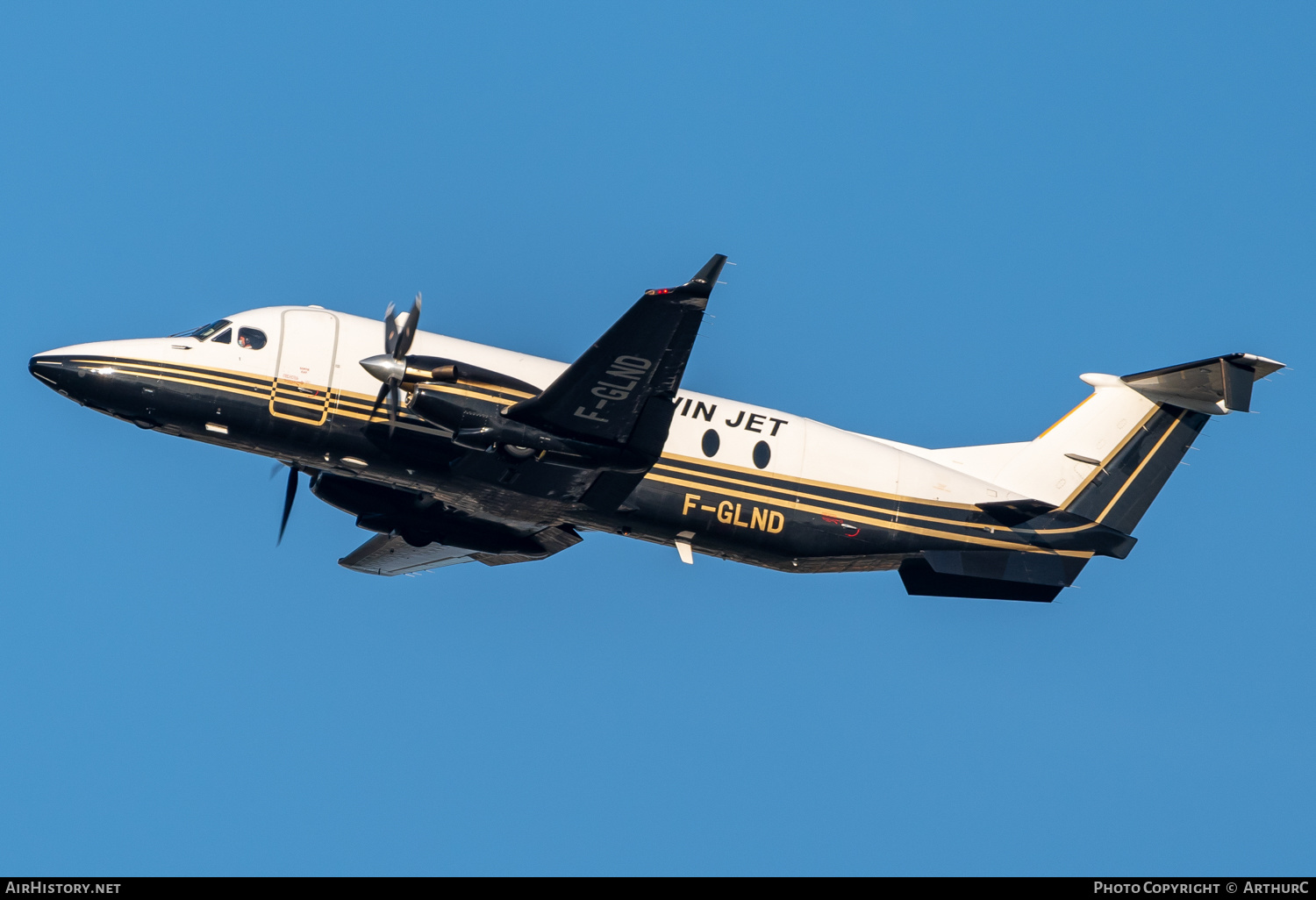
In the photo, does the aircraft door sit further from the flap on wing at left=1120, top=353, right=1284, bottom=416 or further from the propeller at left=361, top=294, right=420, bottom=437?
the flap on wing at left=1120, top=353, right=1284, bottom=416

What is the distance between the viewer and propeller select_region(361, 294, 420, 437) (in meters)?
23.1

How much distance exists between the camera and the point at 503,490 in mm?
25219

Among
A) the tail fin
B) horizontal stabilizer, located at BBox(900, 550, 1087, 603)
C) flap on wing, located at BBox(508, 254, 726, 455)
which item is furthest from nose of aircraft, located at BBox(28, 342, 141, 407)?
the tail fin

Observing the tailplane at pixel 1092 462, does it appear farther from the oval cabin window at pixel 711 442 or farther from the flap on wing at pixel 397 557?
the flap on wing at pixel 397 557

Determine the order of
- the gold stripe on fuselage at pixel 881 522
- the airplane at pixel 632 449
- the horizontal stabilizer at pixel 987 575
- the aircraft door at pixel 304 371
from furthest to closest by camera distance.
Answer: the horizontal stabilizer at pixel 987 575 → the gold stripe on fuselage at pixel 881 522 → the aircraft door at pixel 304 371 → the airplane at pixel 632 449

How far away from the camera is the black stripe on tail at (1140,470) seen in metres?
28.8

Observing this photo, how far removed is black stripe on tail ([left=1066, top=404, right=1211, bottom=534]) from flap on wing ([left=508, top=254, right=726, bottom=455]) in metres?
10.5

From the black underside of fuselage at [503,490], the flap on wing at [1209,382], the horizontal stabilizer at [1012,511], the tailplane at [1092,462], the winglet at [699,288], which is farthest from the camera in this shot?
the flap on wing at [1209,382]

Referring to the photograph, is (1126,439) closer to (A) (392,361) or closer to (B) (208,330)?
(A) (392,361)

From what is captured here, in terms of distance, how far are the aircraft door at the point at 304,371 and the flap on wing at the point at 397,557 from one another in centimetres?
592

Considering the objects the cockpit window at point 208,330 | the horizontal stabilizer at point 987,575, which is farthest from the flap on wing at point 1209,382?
the cockpit window at point 208,330

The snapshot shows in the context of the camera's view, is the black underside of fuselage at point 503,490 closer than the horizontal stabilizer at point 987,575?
Yes

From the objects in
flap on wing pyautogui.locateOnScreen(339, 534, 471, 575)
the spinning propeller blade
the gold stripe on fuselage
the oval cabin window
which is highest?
the spinning propeller blade
